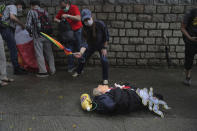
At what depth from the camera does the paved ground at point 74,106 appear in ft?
11.5

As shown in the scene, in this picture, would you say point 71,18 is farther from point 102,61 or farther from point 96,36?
point 102,61

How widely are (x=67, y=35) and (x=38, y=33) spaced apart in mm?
772

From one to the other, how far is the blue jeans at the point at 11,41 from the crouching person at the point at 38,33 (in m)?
0.57

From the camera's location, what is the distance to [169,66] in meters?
6.77

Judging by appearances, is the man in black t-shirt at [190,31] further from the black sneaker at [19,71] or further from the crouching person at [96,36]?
the black sneaker at [19,71]

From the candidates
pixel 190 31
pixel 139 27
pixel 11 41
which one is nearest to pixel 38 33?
pixel 11 41

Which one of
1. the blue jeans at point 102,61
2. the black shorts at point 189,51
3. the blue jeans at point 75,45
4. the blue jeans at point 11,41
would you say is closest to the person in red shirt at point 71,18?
the blue jeans at point 75,45

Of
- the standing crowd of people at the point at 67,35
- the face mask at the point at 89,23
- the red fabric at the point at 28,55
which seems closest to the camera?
the face mask at the point at 89,23

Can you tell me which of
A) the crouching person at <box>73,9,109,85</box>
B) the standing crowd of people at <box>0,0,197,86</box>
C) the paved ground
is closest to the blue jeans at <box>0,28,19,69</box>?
the standing crowd of people at <box>0,0,197,86</box>

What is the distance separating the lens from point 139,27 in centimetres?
658

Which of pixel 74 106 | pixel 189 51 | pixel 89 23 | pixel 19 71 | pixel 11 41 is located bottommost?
pixel 74 106

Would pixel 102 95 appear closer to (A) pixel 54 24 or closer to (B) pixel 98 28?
(B) pixel 98 28

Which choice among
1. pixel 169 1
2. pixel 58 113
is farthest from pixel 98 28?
pixel 169 1

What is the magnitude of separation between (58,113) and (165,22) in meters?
4.31
